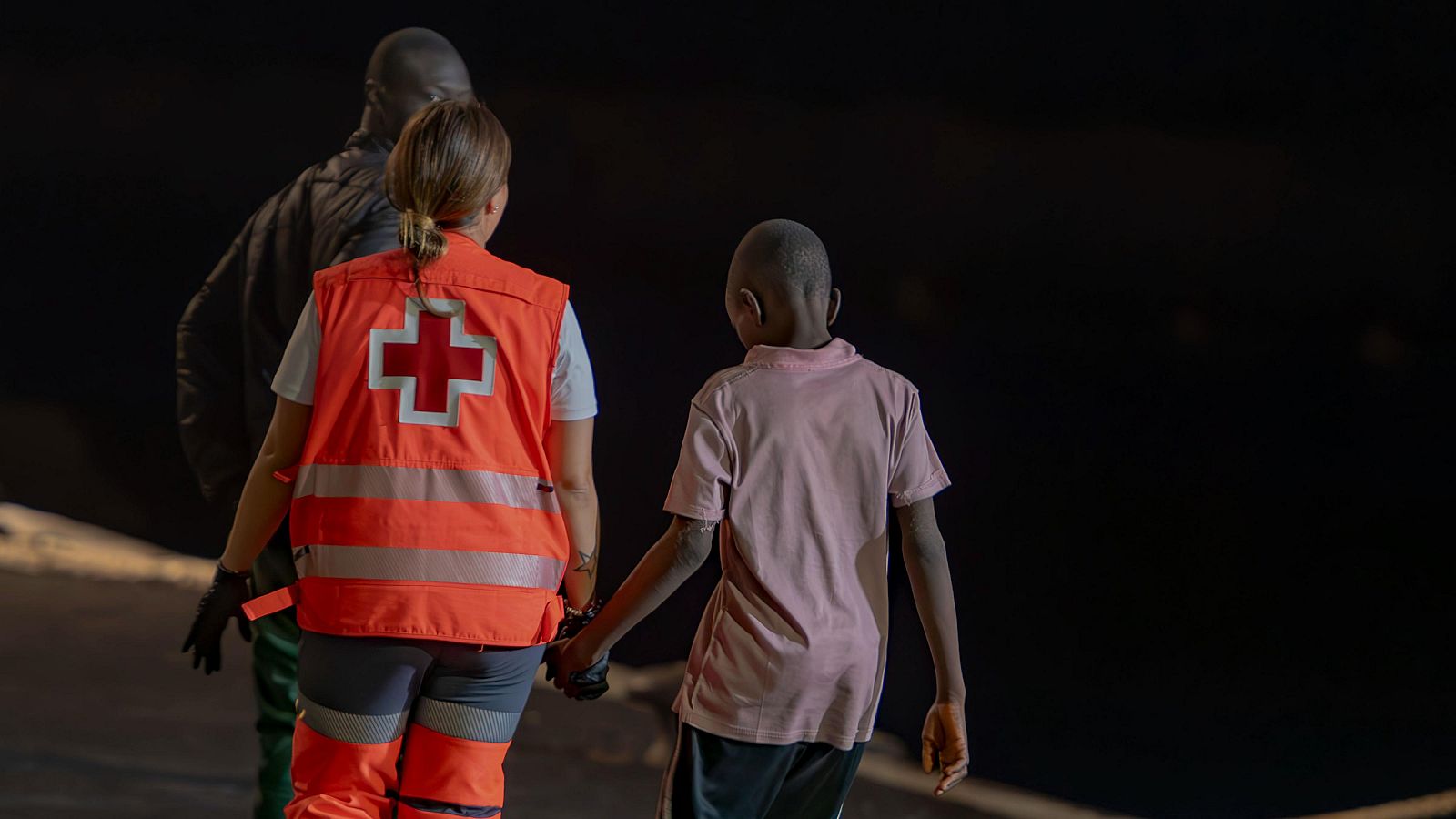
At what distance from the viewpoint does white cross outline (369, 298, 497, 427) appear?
158 centimetres

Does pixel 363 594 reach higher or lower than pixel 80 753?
higher

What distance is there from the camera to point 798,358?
164 centimetres

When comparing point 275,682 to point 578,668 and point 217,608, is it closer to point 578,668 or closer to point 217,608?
point 217,608

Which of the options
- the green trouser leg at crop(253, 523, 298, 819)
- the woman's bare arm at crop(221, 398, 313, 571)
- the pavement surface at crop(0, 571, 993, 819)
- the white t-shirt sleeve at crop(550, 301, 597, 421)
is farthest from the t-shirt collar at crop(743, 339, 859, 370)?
the pavement surface at crop(0, 571, 993, 819)

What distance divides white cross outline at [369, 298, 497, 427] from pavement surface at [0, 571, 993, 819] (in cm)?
123

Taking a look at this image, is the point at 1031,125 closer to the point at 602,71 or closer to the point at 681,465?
the point at 602,71

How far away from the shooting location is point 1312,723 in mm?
2906

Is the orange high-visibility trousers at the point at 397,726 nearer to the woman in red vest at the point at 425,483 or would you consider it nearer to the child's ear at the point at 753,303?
the woman in red vest at the point at 425,483

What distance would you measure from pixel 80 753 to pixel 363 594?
4.94 ft

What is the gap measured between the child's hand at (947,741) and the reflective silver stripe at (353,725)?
1.97 ft

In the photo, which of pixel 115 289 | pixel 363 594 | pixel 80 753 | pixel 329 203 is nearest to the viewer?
pixel 363 594

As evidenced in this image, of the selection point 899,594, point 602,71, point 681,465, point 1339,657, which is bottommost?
point 899,594

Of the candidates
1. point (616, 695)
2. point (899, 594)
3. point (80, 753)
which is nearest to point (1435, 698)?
point (899, 594)

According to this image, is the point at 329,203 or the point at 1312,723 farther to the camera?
the point at 1312,723
